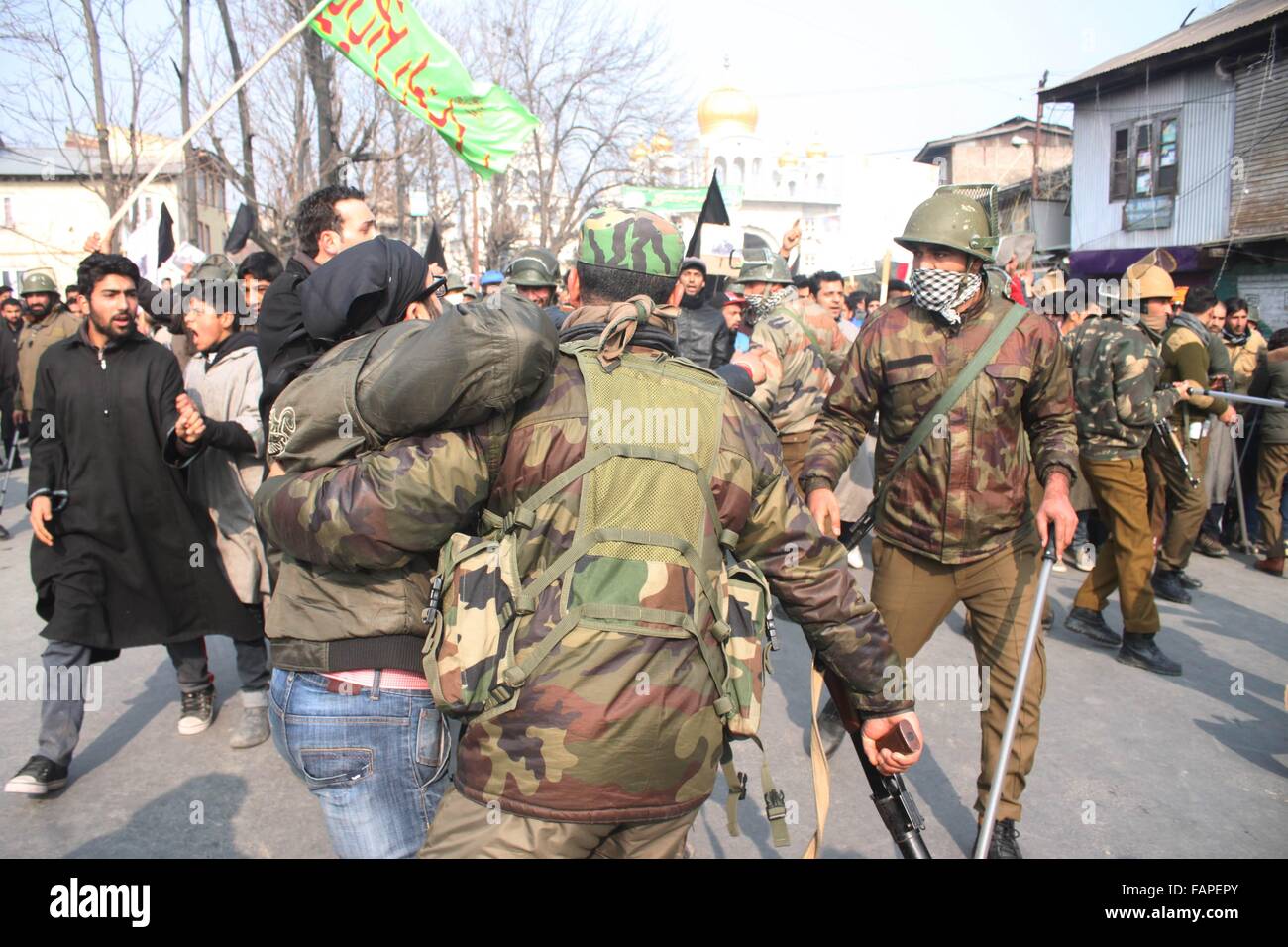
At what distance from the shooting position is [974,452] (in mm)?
3541

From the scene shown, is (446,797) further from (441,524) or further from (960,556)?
(960,556)

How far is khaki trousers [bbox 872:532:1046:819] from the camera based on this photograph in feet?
11.4

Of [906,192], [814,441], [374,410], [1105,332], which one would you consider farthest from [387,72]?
[906,192]

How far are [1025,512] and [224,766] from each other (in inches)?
142

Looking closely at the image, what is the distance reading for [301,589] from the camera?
2.08 meters

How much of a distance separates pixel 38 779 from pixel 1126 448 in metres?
5.85

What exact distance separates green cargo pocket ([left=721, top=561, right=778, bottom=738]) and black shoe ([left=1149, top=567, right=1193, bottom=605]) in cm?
638

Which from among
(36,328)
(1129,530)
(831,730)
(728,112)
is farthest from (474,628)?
(728,112)

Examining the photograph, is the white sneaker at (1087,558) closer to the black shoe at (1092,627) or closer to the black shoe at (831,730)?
the black shoe at (1092,627)

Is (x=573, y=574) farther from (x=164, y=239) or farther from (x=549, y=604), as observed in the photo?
(x=164, y=239)

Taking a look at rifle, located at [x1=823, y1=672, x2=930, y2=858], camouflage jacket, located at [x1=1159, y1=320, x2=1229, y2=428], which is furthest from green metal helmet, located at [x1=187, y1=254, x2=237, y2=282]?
camouflage jacket, located at [x1=1159, y1=320, x2=1229, y2=428]

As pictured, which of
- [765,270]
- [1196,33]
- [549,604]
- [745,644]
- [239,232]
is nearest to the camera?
[549,604]

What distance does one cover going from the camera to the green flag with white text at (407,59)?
6207mm

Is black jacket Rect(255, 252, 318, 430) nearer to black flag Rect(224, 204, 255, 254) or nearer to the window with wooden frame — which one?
black flag Rect(224, 204, 255, 254)
